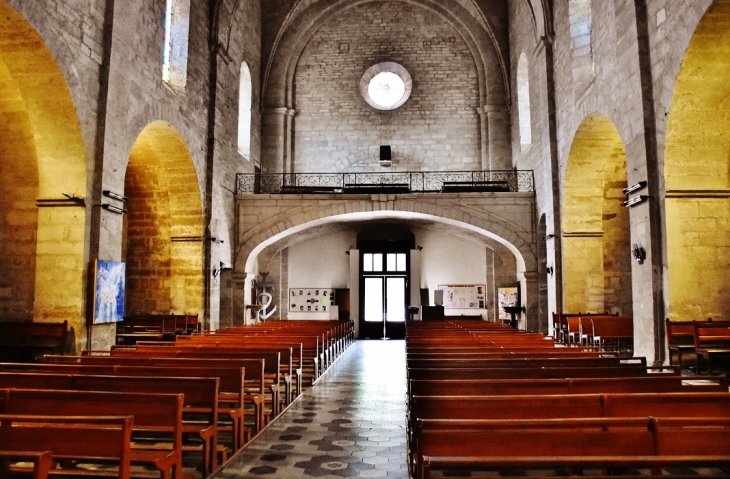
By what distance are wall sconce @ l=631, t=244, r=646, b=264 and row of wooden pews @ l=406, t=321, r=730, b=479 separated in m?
4.47

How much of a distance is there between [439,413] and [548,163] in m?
11.9

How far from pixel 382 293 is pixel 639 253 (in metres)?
11.9

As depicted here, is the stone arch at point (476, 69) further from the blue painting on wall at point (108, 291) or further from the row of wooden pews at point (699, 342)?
the row of wooden pews at point (699, 342)

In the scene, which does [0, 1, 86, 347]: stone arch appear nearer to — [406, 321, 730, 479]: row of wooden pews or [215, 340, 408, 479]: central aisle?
[215, 340, 408, 479]: central aisle

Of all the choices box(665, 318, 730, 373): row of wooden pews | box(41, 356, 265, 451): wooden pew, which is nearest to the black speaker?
box(665, 318, 730, 373): row of wooden pews

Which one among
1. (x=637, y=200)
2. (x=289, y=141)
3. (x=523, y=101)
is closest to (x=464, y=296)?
(x=523, y=101)

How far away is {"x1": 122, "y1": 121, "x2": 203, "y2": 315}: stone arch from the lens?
46.1 ft

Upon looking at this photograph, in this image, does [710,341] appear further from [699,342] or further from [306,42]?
[306,42]

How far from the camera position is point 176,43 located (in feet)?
43.7

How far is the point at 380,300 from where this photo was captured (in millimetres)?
20500

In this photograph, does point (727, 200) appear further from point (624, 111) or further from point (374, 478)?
point (374, 478)

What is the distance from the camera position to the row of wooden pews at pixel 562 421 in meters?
2.51

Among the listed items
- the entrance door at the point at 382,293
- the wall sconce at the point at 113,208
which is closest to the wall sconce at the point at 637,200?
the wall sconce at the point at 113,208

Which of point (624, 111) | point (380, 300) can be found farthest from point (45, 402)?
point (380, 300)
